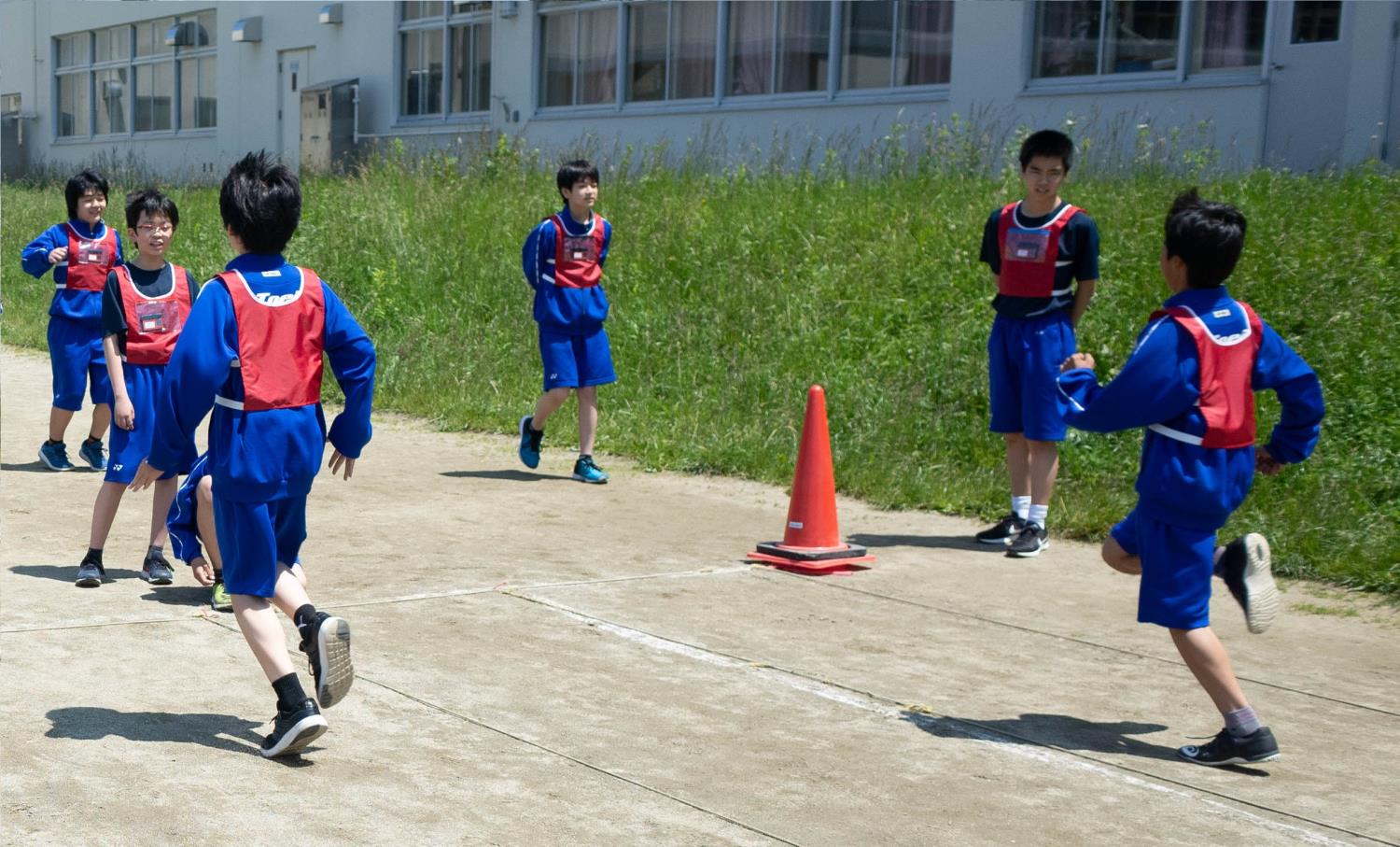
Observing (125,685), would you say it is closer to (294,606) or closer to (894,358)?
(294,606)

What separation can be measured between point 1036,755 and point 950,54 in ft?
46.4

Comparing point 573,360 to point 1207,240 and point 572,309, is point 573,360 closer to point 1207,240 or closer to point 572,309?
point 572,309

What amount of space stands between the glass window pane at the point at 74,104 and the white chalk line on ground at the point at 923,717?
122 ft

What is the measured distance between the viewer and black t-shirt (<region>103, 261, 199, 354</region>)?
22.7 ft

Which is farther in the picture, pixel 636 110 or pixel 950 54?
pixel 636 110

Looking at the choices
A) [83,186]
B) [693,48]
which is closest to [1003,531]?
[83,186]

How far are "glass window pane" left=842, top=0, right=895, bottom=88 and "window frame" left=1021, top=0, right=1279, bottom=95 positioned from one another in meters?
2.31

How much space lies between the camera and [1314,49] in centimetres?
1420

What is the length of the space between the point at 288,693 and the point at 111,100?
122 feet

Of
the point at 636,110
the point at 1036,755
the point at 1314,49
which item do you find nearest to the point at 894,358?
the point at 1314,49

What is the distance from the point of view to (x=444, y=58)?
26.3 metres

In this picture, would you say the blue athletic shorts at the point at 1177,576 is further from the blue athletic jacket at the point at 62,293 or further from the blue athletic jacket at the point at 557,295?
the blue athletic jacket at the point at 62,293

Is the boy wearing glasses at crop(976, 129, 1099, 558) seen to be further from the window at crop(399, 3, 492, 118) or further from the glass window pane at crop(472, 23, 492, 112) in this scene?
the glass window pane at crop(472, 23, 492, 112)

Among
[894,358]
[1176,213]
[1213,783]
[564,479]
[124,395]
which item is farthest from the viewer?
[894,358]
